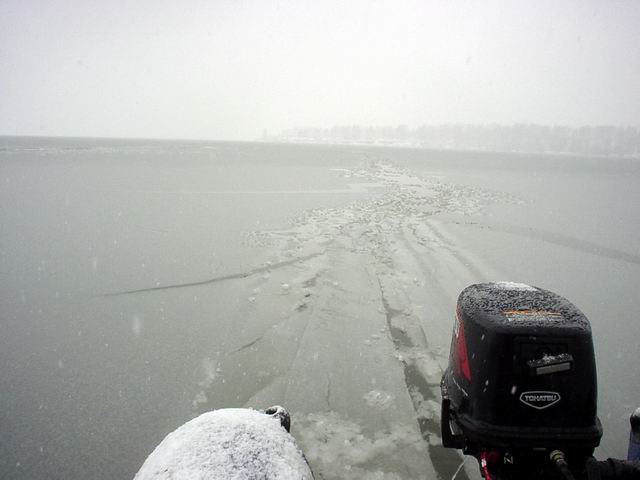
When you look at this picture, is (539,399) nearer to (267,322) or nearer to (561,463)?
(561,463)

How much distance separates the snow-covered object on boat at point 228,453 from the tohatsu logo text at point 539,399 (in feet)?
4.23

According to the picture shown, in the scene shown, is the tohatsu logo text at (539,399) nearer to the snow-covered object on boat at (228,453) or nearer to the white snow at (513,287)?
the white snow at (513,287)

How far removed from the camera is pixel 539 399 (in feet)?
7.04

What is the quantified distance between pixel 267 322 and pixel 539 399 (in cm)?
417

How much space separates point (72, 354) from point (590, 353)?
5451 millimetres

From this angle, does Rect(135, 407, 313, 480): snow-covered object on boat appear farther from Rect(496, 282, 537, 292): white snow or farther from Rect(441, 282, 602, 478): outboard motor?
Rect(496, 282, 537, 292): white snow

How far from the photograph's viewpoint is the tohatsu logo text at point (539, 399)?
214 cm

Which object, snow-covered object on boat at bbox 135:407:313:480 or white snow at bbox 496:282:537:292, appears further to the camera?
white snow at bbox 496:282:537:292

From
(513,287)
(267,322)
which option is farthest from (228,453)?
(267,322)

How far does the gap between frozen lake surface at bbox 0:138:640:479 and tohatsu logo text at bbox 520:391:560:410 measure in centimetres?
141

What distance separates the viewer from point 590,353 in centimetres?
216

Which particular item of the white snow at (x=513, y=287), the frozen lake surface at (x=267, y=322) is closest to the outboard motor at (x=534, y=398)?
the white snow at (x=513, y=287)

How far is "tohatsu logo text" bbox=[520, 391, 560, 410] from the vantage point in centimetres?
214

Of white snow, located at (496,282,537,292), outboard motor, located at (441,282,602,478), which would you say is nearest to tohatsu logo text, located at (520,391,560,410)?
outboard motor, located at (441,282,602,478)
